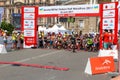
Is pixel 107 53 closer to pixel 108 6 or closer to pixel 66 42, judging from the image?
pixel 108 6

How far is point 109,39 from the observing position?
25719mm

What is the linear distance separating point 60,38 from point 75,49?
6.89 ft

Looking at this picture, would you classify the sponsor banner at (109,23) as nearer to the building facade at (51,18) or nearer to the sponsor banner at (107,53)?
the sponsor banner at (107,53)

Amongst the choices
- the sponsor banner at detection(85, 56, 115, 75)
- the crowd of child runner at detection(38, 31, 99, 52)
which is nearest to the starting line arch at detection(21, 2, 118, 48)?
the crowd of child runner at detection(38, 31, 99, 52)

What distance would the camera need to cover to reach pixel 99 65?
49.5ft

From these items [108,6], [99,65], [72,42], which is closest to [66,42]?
[72,42]

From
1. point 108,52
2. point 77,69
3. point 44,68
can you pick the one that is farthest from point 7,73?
A: point 108,52

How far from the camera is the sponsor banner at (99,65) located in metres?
14.9

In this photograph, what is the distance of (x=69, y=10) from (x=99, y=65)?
53.3ft

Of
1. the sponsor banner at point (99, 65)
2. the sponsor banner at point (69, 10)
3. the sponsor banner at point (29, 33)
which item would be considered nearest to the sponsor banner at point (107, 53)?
the sponsor banner at point (99, 65)

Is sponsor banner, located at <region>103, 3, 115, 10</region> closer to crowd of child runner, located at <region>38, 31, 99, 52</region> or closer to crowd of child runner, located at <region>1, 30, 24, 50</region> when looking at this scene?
crowd of child runner, located at <region>38, 31, 99, 52</region>

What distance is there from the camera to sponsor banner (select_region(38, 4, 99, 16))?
97.1ft

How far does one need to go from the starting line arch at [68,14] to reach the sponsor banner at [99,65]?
11483mm

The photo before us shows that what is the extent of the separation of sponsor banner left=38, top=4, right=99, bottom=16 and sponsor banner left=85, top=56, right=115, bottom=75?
14.1 m
